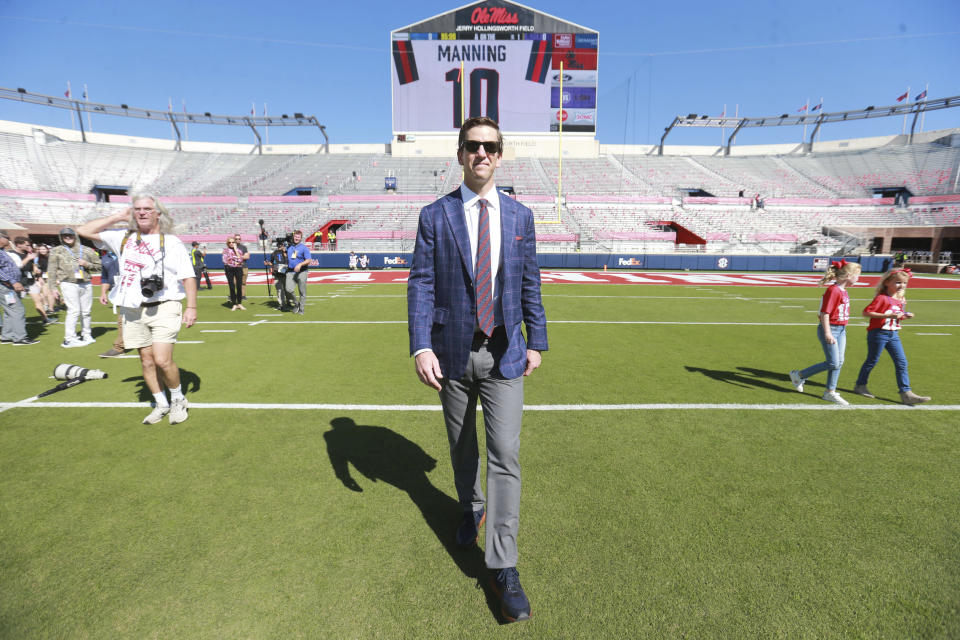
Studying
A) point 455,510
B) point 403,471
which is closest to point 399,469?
point 403,471

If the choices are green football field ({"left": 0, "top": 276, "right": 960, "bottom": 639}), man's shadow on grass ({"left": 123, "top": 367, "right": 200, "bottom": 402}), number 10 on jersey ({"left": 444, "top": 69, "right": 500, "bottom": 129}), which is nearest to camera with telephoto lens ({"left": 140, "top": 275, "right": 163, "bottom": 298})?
green football field ({"left": 0, "top": 276, "right": 960, "bottom": 639})

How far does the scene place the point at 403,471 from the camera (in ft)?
11.1

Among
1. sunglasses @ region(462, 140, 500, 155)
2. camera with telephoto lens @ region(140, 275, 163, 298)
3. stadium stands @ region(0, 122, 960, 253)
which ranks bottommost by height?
camera with telephoto lens @ region(140, 275, 163, 298)

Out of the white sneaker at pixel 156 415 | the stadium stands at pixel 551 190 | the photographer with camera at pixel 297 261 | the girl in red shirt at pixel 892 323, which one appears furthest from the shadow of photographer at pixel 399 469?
the stadium stands at pixel 551 190

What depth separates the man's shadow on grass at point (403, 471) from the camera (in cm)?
251

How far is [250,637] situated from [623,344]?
6.60 meters

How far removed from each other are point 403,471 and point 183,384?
11.6 feet

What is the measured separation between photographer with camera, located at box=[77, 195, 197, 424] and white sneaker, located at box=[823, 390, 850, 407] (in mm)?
6398

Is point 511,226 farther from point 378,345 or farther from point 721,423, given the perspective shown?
point 378,345

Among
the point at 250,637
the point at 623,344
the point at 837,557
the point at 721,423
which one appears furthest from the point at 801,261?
the point at 250,637

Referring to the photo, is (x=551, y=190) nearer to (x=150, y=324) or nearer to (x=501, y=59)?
(x=501, y=59)

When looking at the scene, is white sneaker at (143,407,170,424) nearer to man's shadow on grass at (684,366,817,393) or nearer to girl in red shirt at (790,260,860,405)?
man's shadow on grass at (684,366,817,393)

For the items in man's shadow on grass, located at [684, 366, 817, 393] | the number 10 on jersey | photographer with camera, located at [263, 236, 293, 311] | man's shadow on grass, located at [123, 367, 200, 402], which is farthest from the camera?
the number 10 on jersey

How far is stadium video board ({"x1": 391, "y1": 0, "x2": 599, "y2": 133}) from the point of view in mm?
44250
